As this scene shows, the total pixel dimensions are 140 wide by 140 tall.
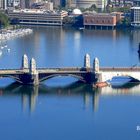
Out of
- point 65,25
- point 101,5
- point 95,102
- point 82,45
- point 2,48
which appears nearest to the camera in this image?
point 95,102

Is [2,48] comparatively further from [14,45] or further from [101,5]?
[101,5]

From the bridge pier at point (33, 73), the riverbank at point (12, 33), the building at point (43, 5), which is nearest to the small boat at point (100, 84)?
the bridge pier at point (33, 73)

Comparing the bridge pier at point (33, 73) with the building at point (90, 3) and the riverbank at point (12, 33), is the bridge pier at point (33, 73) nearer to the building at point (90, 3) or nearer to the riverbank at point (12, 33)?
the riverbank at point (12, 33)

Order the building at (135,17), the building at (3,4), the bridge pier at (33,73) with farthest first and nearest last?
the building at (3,4) → the building at (135,17) → the bridge pier at (33,73)

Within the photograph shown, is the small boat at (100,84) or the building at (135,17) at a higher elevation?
the building at (135,17)

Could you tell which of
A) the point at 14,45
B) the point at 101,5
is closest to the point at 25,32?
the point at 14,45

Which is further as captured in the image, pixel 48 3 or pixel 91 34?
pixel 48 3

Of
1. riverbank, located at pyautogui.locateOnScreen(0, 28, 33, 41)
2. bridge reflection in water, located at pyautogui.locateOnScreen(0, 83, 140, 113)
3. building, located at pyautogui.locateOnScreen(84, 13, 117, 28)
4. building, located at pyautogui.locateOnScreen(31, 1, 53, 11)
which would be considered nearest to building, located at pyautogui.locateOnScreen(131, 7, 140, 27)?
building, located at pyautogui.locateOnScreen(84, 13, 117, 28)

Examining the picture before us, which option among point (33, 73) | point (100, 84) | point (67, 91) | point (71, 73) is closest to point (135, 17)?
point (71, 73)
